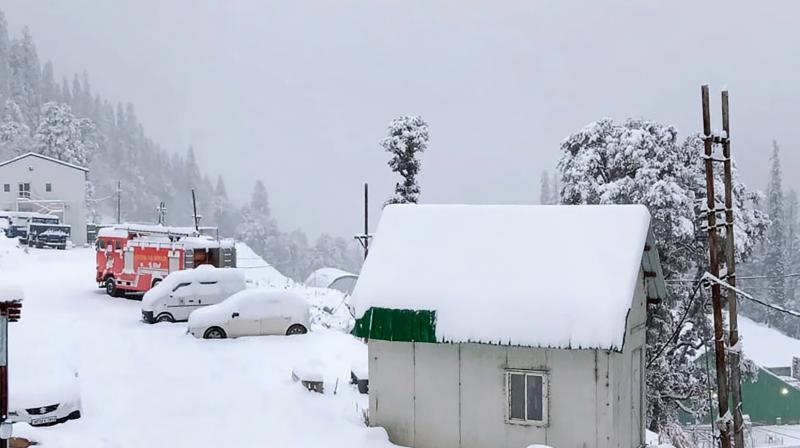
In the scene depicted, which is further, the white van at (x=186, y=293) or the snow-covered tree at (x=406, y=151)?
the snow-covered tree at (x=406, y=151)

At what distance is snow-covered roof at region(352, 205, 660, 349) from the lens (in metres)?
13.8

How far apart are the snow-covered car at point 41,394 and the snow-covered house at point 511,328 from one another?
6.32m

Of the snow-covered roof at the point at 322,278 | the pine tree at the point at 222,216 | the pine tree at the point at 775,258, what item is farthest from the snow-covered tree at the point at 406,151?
the pine tree at the point at 222,216

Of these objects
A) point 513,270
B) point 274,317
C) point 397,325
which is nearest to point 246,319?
point 274,317

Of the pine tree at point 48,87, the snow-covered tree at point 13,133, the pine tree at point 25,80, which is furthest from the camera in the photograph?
the pine tree at point 48,87

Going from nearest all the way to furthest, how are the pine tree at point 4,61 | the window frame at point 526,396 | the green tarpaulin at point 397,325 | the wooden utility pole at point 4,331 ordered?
the wooden utility pole at point 4,331 < the window frame at point 526,396 < the green tarpaulin at point 397,325 < the pine tree at point 4,61

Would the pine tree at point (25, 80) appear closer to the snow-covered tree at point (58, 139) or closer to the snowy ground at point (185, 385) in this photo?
the snow-covered tree at point (58, 139)

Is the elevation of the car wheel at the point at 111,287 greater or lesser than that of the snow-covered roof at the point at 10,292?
lesser

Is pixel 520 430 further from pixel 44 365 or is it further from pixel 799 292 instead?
pixel 799 292

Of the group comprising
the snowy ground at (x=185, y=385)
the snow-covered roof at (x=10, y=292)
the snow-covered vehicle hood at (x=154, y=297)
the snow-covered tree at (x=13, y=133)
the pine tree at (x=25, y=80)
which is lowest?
the snowy ground at (x=185, y=385)

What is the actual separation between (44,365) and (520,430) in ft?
34.3

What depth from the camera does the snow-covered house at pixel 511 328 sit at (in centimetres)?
1386

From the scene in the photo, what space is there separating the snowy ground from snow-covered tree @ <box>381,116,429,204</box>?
7819mm

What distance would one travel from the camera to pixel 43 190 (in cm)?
6875
